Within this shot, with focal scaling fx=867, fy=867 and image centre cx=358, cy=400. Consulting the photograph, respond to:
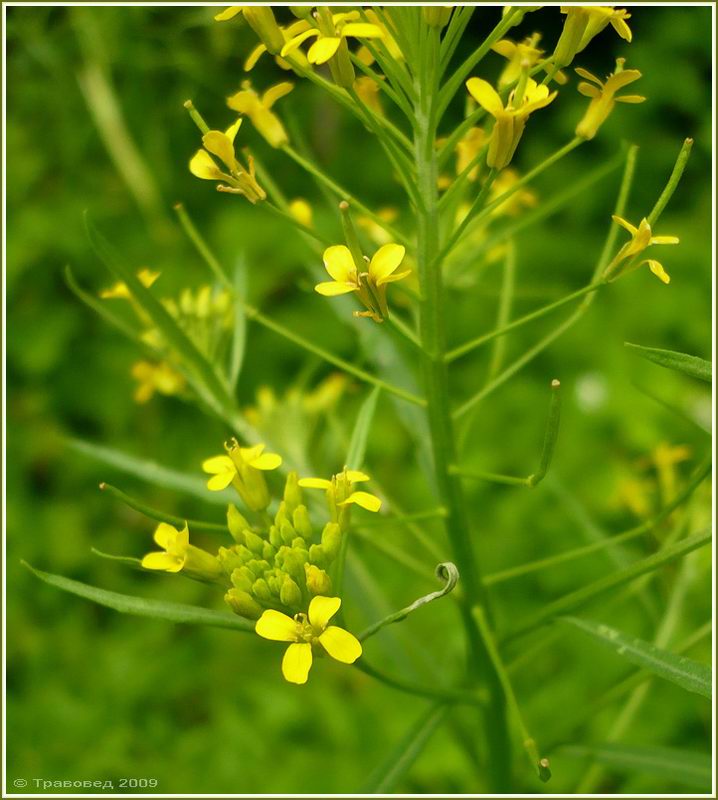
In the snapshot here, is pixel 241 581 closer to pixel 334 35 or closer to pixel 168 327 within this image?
pixel 168 327

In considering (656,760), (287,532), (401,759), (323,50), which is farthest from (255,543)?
(656,760)

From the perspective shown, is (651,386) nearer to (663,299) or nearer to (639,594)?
(663,299)

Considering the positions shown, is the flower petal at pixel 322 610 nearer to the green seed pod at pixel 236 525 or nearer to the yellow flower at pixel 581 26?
the green seed pod at pixel 236 525

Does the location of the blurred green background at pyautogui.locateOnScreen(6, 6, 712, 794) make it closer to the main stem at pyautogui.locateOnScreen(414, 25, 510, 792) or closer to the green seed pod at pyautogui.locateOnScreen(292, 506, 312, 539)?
the main stem at pyautogui.locateOnScreen(414, 25, 510, 792)

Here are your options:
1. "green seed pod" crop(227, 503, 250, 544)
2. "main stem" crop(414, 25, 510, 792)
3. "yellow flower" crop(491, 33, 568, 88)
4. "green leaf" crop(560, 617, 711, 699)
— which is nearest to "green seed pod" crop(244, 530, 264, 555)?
"green seed pod" crop(227, 503, 250, 544)

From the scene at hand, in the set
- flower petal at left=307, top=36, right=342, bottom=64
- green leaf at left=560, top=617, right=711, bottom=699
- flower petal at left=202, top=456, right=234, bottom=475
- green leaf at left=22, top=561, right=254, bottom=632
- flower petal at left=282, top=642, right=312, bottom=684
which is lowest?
green leaf at left=560, top=617, right=711, bottom=699
